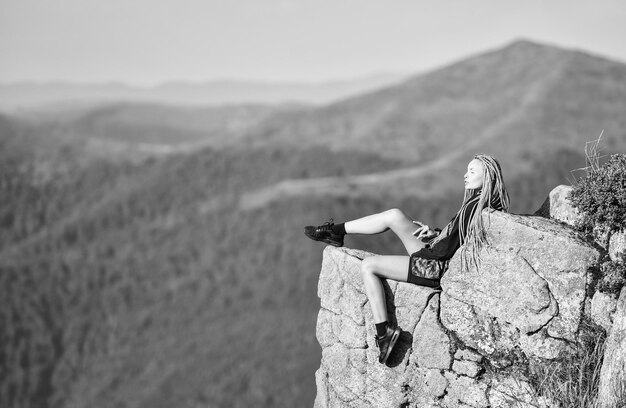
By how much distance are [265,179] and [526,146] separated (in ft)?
86.0

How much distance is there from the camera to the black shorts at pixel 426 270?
782 centimetres

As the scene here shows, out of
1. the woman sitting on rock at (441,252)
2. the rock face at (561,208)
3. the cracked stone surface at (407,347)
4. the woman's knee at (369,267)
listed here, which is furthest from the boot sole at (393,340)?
the rock face at (561,208)

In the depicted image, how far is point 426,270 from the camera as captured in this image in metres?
7.84

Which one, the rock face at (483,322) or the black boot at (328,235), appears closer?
the rock face at (483,322)

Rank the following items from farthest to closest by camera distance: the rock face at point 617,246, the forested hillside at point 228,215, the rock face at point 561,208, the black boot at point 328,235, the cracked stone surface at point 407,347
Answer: the forested hillside at point 228,215
the black boot at point 328,235
the rock face at point 561,208
the cracked stone surface at point 407,347
the rock face at point 617,246

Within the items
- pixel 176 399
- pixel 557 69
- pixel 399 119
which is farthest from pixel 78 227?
pixel 557 69

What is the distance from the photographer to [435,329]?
304 inches

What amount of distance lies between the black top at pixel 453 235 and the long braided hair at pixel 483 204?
0.11ft

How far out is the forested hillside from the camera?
44.8 metres

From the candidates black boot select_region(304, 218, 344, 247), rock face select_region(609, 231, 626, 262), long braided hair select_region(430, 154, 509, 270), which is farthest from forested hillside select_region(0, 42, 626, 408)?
rock face select_region(609, 231, 626, 262)

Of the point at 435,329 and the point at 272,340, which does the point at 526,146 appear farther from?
the point at 435,329

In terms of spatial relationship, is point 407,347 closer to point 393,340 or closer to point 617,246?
point 393,340

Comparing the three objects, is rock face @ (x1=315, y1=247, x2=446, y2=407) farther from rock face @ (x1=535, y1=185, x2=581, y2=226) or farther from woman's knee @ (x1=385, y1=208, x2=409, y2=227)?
rock face @ (x1=535, y1=185, x2=581, y2=226)

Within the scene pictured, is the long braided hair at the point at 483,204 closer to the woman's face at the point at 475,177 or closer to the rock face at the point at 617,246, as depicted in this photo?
the woman's face at the point at 475,177
